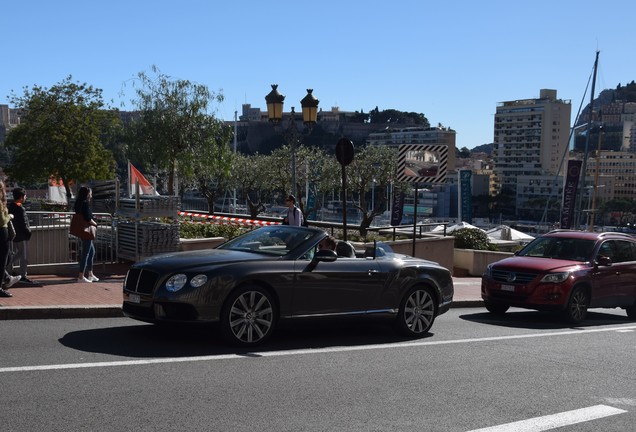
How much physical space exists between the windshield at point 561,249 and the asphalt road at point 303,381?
3862 mm

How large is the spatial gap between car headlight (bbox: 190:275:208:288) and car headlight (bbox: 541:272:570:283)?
7124 mm

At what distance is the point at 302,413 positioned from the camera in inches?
255

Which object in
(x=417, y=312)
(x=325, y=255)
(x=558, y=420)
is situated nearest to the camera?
(x=558, y=420)

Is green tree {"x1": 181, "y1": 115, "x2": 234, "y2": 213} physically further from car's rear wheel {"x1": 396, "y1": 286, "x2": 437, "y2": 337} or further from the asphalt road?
car's rear wheel {"x1": 396, "y1": 286, "x2": 437, "y2": 337}

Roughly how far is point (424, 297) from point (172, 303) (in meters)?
3.78

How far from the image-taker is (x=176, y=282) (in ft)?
29.1

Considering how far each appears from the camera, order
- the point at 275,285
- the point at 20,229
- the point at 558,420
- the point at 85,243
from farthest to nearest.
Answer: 1. the point at 85,243
2. the point at 20,229
3. the point at 275,285
4. the point at 558,420

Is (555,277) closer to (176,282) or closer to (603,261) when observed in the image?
(603,261)

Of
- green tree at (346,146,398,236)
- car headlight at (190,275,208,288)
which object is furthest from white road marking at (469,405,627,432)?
green tree at (346,146,398,236)

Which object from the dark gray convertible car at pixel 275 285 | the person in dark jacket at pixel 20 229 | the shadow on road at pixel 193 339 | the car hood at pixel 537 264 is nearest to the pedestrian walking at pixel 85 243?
the person in dark jacket at pixel 20 229

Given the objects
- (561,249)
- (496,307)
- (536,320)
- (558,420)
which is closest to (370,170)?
(561,249)

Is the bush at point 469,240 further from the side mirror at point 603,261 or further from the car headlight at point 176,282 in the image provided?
the car headlight at point 176,282

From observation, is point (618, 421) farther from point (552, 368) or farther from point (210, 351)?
point (210, 351)

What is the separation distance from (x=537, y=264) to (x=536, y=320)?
1.09m
